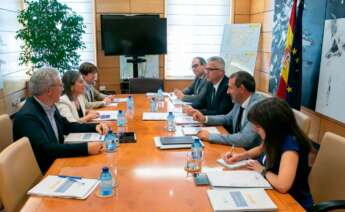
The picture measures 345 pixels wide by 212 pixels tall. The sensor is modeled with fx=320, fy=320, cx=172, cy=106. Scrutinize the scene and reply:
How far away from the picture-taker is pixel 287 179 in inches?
62.9

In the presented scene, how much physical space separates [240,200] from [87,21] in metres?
5.02

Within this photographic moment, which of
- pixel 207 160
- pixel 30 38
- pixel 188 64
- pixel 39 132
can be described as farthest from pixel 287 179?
pixel 188 64

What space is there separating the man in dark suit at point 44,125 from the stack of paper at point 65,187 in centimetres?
37

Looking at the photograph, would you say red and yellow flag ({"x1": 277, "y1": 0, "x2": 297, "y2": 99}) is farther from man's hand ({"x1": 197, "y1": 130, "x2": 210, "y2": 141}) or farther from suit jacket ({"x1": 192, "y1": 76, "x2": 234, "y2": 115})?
man's hand ({"x1": 197, "y1": 130, "x2": 210, "y2": 141})

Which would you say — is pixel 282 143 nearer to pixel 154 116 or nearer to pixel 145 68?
pixel 154 116

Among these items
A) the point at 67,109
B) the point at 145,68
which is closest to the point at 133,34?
the point at 145,68

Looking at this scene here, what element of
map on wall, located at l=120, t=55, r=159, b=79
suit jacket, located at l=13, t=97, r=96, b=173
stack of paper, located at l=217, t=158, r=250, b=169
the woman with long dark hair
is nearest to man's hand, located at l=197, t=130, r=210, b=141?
stack of paper, located at l=217, t=158, r=250, b=169

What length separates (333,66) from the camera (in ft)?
10.7

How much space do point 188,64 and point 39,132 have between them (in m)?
4.21

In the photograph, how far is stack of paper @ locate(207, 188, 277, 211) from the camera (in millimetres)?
1388

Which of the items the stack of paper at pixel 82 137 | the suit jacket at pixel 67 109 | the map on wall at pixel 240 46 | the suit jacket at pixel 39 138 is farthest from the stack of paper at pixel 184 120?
the map on wall at pixel 240 46

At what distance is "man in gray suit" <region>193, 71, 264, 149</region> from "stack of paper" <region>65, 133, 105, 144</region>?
795mm

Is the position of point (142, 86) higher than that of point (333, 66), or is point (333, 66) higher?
point (333, 66)

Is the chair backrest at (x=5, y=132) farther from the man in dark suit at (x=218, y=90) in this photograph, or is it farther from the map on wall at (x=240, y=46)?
the map on wall at (x=240, y=46)
